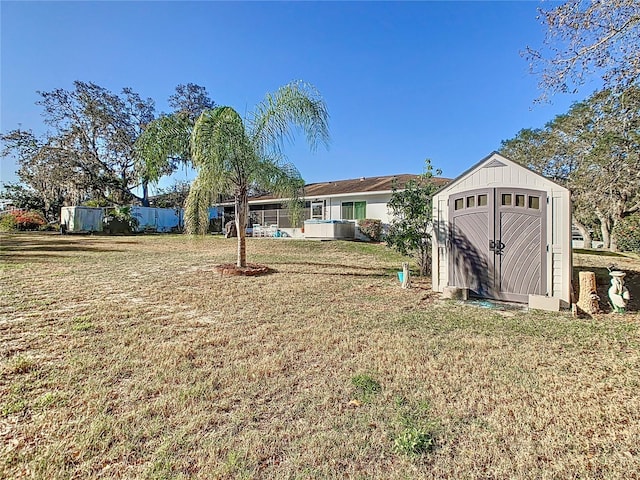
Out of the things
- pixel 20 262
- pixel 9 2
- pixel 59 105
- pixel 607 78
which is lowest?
pixel 20 262

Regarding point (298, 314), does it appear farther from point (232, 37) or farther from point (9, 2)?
point (9, 2)

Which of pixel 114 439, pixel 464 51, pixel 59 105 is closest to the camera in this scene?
pixel 114 439

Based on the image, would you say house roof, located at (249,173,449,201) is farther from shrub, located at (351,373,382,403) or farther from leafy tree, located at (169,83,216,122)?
shrub, located at (351,373,382,403)

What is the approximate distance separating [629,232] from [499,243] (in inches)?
495

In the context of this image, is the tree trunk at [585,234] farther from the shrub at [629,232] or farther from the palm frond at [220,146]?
the palm frond at [220,146]

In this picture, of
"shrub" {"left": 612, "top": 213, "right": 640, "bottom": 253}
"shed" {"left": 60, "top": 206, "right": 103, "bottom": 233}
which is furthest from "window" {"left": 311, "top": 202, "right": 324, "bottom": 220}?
"shed" {"left": 60, "top": 206, "right": 103, "bottom": 233}

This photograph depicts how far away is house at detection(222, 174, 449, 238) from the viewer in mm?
19125

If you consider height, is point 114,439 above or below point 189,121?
below

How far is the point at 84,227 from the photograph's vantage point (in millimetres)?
25125

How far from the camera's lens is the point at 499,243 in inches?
269

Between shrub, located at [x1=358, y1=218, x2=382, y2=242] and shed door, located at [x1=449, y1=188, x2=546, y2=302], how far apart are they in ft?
36.7

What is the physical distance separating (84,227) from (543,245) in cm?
2862

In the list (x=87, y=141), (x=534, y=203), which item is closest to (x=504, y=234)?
(x=534, y=203)

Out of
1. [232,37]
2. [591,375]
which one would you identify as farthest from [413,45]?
[591,375]
